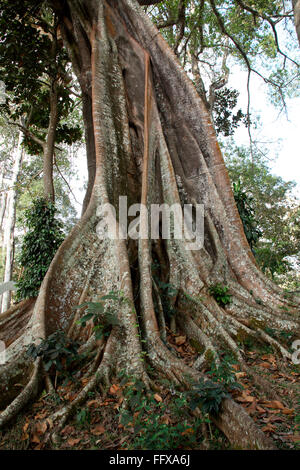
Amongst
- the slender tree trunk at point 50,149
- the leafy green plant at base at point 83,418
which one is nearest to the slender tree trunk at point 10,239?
the slender tree trunk at point 50,149

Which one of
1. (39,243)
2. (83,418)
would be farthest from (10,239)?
(83,418)

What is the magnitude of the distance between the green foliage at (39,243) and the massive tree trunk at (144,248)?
78cm

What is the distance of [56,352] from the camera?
8.40ft

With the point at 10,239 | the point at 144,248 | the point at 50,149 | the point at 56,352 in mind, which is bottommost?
the point at 56,352

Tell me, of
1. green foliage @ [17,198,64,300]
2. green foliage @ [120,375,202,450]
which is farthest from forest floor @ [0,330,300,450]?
green foliage @ [17,198,64,300]

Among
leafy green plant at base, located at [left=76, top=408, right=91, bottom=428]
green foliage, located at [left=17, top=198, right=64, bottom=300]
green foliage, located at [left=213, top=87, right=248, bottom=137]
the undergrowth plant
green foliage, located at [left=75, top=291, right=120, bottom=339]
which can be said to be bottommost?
leafy green plant at base, located at [left=76, top=408, right=91, bottom=428]

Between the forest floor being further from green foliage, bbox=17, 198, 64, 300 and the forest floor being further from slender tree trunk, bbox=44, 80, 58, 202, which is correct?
slender tree trunk, bbox=44, 80, 58, 202

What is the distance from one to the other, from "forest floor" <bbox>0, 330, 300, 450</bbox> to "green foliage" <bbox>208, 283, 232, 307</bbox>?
1039 millimetres

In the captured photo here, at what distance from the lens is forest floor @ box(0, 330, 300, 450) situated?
1900 millimetres

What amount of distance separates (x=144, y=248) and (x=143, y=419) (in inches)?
72.8

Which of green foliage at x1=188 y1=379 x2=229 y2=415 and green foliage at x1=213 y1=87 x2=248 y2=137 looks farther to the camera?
green foliage at x1=213 y1=87 x2=248 y2=137

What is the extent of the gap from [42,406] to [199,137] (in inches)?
169

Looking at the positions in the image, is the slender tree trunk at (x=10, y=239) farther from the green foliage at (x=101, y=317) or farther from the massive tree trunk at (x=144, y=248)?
the green foliage at (x=101, y=317)

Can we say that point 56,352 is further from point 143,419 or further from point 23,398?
point 143,419
